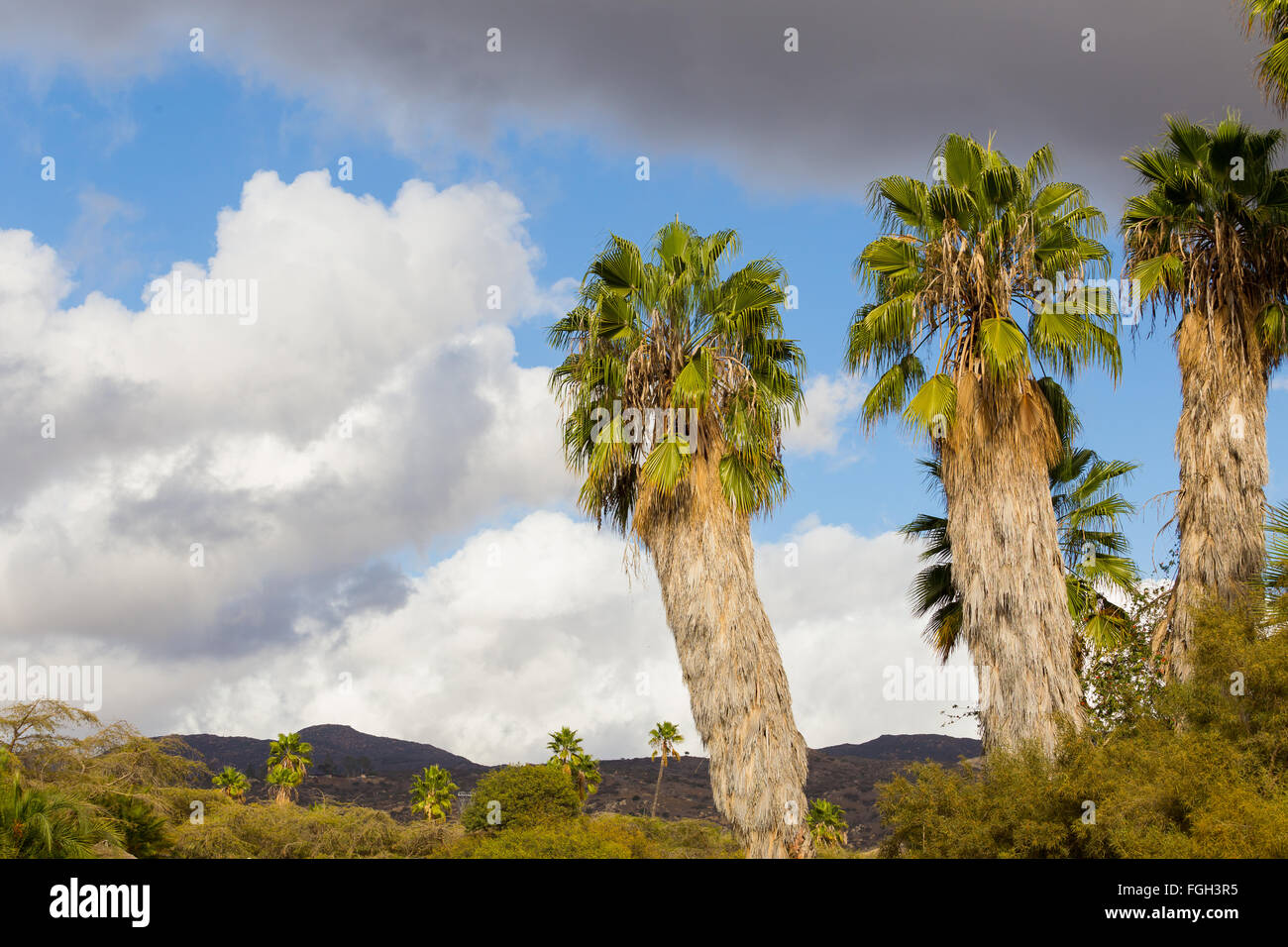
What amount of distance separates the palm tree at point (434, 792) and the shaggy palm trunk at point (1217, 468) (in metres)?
44.3

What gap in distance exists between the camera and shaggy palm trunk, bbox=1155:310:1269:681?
19.3 metres

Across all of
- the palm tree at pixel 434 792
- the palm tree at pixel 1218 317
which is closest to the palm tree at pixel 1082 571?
the palm tree at pixel 1218 317

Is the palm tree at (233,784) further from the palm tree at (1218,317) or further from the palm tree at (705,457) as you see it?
the palm tree at (1218,317)

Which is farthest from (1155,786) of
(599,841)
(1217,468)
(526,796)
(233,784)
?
(233,784)

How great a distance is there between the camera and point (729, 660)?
19.3 meters

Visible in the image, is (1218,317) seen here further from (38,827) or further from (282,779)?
(282,779)

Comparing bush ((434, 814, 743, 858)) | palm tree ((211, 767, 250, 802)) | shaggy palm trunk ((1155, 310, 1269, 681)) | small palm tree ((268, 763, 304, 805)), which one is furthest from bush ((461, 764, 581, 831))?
shaggy palm trunk ((1155, 310, 1269, 681))

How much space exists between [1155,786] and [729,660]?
7286 mm

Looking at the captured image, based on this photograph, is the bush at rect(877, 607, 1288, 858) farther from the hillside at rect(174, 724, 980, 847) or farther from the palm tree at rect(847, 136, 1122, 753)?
the hillside at rect(174, 724, 980, 847)

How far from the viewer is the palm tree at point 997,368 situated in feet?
61.4

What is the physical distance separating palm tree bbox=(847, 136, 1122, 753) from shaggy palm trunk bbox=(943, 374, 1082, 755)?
0.08ft
